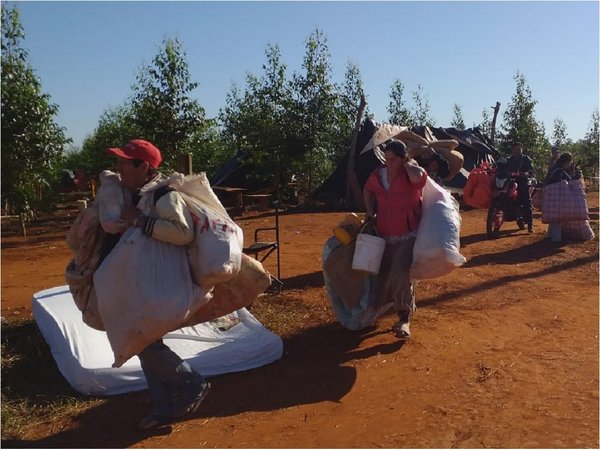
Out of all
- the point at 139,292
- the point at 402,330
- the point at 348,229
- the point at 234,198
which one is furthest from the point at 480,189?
the point at 139,292

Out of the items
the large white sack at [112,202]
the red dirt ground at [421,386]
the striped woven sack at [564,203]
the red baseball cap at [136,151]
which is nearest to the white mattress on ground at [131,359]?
the red dirt ground at [421,386]

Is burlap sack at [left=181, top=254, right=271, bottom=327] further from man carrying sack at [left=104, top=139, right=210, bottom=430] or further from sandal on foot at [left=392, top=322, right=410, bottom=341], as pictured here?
sandal on foot at [left=392, top=322, right=410, bottom=341]

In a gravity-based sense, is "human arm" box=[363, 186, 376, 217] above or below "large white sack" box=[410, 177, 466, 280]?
above

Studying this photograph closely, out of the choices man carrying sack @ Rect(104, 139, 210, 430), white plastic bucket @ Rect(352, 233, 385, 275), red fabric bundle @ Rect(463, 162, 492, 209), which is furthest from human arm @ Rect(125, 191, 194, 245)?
red fabric bundle @ Rect(463, 162, 492, 209)

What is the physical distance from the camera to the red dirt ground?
354cm

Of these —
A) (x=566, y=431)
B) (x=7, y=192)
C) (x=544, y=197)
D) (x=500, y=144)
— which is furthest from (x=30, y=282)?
(x=500, y=144)

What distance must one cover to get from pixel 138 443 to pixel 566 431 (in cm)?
245

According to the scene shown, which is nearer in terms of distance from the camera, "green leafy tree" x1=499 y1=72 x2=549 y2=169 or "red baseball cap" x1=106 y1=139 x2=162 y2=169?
"red baseball cap" x1=106 y1=139 x2=162 y2=169

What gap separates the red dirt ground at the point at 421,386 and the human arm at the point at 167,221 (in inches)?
47.5

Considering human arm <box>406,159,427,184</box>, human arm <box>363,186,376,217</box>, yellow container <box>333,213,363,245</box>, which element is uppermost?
human arm <box>406,159,427,184</box>

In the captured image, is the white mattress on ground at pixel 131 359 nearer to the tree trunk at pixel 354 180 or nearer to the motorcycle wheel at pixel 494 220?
the motorcycle wheel at pixel 494 220

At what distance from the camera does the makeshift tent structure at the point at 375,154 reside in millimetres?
16609

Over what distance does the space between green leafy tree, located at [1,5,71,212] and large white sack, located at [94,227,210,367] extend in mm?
5361

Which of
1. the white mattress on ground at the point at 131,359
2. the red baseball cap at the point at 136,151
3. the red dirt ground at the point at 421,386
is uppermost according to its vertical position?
the red baseball cap at the point at 136,151
